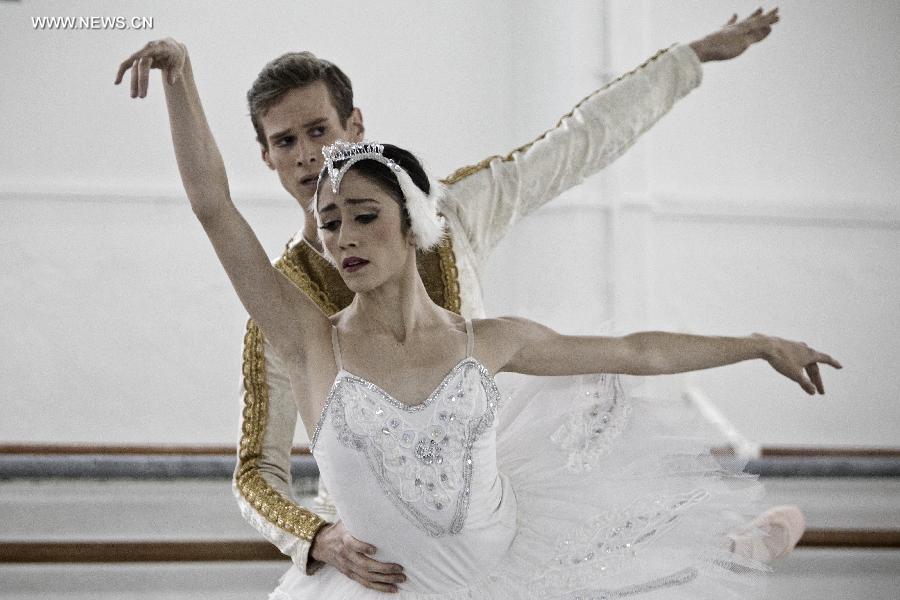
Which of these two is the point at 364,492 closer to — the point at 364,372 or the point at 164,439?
the point at 364,372

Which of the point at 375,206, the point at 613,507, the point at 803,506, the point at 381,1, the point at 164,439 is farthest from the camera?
the point at 381,1

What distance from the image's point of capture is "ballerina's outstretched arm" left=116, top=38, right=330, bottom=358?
4.66ft

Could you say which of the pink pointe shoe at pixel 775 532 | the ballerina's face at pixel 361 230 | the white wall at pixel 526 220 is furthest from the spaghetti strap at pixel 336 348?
the white wall at pixel 526 220

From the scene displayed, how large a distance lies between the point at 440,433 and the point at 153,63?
0.68m

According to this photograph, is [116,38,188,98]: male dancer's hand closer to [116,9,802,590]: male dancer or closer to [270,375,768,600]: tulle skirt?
[116,9,802,590]: male dancer

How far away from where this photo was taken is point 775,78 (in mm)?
4832

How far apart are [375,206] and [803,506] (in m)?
2.84

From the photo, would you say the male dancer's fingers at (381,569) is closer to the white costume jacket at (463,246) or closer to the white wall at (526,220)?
the white costume jacket at (463,246)

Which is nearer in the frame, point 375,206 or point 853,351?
point 375,206

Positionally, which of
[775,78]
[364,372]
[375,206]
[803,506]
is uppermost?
[775,78]

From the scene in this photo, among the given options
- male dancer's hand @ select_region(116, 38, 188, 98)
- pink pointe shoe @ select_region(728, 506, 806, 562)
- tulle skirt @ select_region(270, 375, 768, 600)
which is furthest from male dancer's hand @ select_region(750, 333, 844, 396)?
male dancer's hand @ select_region(116, 38, 188, 98)

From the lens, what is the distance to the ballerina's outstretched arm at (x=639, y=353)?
172 centimetres

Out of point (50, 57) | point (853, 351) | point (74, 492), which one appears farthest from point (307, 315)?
point (853, 351)

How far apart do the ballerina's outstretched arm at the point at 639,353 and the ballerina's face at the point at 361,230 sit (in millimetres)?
245
